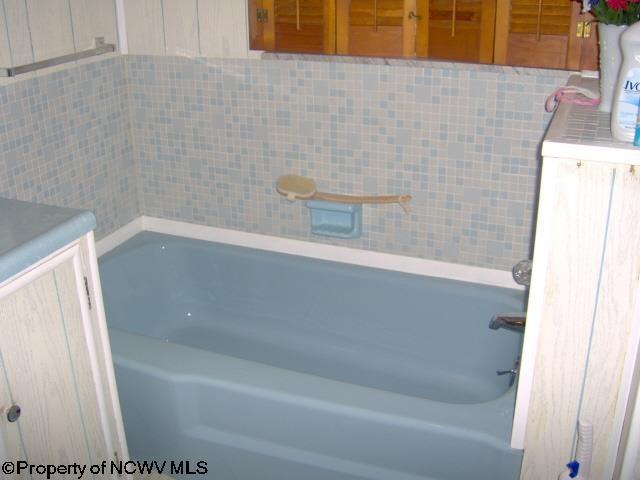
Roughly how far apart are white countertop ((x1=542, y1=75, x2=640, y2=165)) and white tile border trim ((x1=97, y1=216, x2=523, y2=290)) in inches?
37.9

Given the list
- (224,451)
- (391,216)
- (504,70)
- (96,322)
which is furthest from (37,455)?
(504,70)

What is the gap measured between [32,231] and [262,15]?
54.5 inches

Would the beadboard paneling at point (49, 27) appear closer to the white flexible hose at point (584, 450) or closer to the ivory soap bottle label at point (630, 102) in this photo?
the ivory soap bottle label at point (630, 102)

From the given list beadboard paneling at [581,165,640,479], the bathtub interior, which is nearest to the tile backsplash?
the bathtub interior

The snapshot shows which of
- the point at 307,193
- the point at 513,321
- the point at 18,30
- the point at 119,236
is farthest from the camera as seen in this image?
the point at 119,236

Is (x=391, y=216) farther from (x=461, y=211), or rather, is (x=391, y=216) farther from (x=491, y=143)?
(x=491, y=143)

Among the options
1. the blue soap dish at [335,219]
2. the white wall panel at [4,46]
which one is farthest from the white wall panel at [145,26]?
the blue soap dish at [335,219]

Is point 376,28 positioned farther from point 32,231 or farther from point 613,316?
point 32,231

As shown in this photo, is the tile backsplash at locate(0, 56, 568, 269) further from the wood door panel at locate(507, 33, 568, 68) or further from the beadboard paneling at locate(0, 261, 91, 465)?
the beadboard paneling at locate(0, 261, 91, 465)

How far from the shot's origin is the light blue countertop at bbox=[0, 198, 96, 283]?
1268 millimetres

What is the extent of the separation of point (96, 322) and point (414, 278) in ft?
4.37

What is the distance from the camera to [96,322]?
1502mm

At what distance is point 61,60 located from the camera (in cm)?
239

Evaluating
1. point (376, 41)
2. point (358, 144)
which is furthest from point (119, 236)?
point (376, 41)
